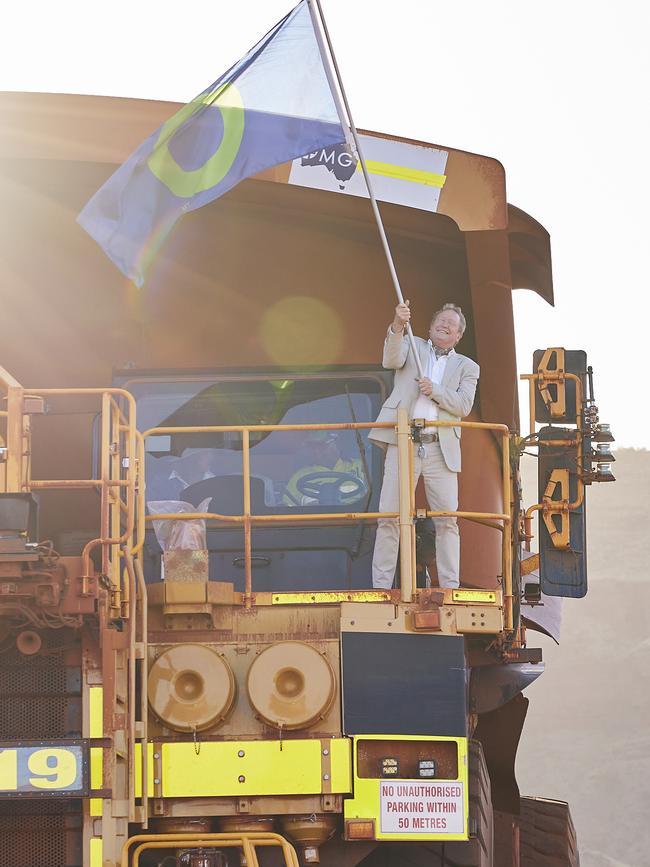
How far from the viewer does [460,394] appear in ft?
28.7

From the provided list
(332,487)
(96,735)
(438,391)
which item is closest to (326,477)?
(332,487)

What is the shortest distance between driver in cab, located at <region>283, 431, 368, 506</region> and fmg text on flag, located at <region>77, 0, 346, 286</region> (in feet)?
5.31

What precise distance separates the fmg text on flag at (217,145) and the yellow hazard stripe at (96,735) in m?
2.76

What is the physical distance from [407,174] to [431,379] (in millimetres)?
1860

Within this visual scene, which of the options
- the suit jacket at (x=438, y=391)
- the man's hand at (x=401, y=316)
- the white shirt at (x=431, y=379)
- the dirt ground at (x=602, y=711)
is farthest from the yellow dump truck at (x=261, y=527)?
the dirt ground at (x=602, y=711)

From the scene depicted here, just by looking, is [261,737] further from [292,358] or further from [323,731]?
[292,358]

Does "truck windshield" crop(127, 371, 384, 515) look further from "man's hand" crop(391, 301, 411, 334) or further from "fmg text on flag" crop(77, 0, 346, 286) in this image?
"fmg text on flag" crop(77, 0, 346, 286)

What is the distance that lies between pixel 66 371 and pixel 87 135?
1.90 metres

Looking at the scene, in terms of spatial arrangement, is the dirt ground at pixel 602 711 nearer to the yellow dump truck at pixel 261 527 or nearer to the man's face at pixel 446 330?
the yellow dump truck at pixel 261 527

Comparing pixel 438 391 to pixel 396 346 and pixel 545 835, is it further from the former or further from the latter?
pixel 545 835

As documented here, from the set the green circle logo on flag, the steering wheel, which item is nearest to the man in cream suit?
the steering wheel

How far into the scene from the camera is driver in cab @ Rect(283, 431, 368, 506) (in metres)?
9.14

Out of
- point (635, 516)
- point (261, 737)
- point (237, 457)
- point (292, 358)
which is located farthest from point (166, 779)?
point (635, 516)

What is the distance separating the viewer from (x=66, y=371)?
10867 millimetres
